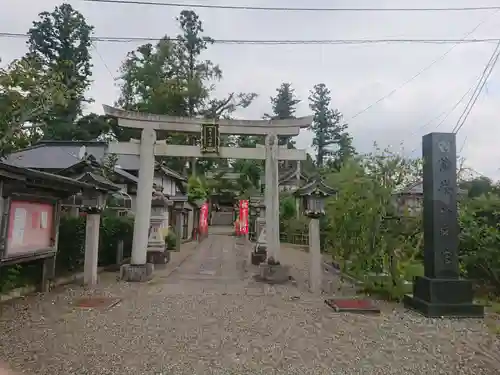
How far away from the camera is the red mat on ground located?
24.7ft

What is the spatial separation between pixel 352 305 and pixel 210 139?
6219 mm

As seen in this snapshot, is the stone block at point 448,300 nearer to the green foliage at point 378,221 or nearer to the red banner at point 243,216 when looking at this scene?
the green foliage at point 378,221

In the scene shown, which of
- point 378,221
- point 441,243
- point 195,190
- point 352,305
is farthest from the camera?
point 195,190

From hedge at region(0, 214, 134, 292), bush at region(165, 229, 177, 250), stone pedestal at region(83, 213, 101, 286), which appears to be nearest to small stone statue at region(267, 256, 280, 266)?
stone pedestal at region(83, 213, 101, 286)

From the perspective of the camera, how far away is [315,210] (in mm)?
10156

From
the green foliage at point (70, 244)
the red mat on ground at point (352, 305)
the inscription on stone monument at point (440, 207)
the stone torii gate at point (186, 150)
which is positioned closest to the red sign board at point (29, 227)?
the green foliage at point (70, 244)

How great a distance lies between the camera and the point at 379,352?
5.16m

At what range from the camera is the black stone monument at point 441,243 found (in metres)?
7.28

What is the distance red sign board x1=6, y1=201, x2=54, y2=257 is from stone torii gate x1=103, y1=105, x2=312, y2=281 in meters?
2.64

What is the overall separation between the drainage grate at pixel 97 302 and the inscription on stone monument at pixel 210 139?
→ 5.06 meters

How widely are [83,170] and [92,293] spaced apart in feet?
10.8

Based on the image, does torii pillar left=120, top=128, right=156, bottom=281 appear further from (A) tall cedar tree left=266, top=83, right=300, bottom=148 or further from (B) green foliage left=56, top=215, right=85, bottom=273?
(A) tall cedar tree left=266, top=83, right=300, bottom=148

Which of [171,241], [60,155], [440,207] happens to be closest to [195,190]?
[171,241]

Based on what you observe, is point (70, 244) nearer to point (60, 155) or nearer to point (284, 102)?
point (60, 155)
